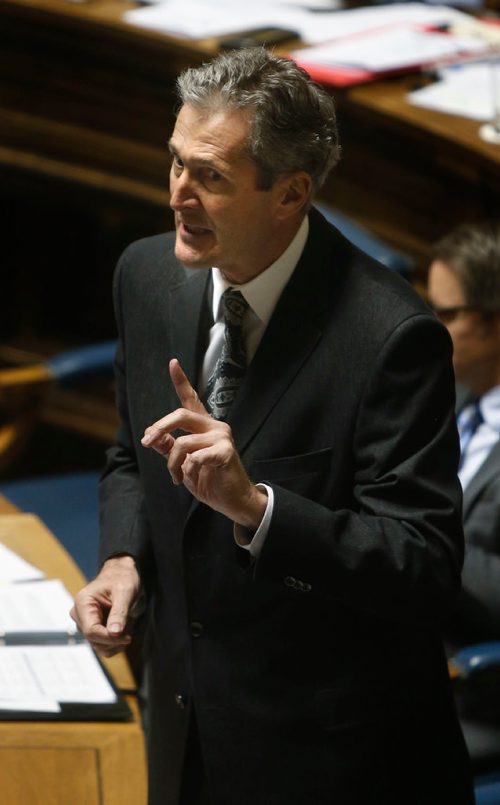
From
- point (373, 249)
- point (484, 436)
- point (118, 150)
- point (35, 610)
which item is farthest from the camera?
point (118, 150)

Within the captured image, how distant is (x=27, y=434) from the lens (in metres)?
3.34

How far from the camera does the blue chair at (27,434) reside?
9.94ft

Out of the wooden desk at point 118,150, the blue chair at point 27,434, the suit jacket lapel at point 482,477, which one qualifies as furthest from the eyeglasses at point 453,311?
the blue chair at point 27,434

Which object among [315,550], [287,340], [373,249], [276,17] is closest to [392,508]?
[315,550]

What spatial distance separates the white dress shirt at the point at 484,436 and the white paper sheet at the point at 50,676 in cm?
82

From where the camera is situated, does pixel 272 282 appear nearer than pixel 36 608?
Answer: Yes

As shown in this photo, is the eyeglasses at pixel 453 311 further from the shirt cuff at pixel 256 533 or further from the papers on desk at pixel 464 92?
the shirt cuff at pixel 256 533

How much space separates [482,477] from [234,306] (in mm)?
840

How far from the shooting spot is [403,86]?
3.42 metres

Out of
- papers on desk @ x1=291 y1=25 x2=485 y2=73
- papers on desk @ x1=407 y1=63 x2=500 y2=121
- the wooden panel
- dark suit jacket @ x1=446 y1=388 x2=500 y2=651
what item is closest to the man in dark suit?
the wooden panel

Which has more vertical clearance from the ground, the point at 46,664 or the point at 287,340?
the point at 287,340

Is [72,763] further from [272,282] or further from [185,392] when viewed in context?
[272,282]

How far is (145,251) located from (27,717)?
66cm

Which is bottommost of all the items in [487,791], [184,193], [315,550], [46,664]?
[487,791]
